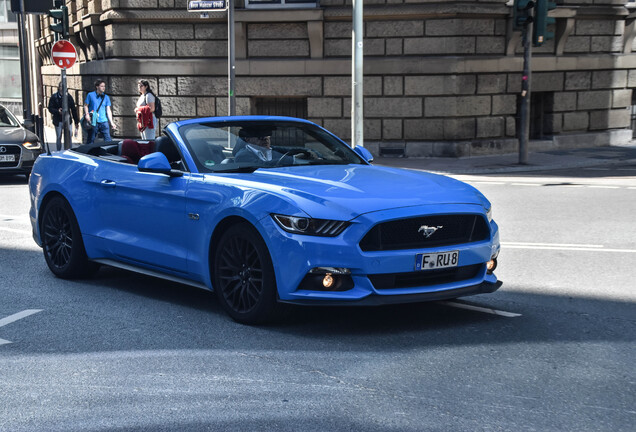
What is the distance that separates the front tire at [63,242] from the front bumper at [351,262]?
256 cm

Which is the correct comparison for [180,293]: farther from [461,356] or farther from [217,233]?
[461,356]

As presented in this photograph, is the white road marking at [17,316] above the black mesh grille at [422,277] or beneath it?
beneath

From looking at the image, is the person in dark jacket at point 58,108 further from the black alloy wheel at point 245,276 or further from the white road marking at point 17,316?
the black alloy wheel at point 245,276

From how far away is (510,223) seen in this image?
447 inches

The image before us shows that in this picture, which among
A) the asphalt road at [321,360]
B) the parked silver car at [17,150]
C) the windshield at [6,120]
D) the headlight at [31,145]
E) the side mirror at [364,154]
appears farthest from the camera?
the windshield at [6,120]

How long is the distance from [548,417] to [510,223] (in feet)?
23.7

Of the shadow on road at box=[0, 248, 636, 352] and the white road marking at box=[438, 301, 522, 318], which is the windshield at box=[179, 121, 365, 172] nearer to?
the shadow on road at box=[0, 248, 636, 352]

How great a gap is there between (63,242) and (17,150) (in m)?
9.60

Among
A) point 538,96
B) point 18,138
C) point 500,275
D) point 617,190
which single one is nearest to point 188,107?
point 18,138

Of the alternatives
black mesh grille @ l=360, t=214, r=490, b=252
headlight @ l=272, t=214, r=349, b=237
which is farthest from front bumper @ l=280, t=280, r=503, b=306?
headlight @ l=272, t=214, r=349, b=237

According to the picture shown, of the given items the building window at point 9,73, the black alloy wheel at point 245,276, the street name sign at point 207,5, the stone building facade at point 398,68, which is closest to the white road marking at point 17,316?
the black alloy wheel at point 245,276

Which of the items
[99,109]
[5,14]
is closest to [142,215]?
[99,109]

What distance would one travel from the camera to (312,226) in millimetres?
5711

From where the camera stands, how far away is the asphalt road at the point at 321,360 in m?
4.36
